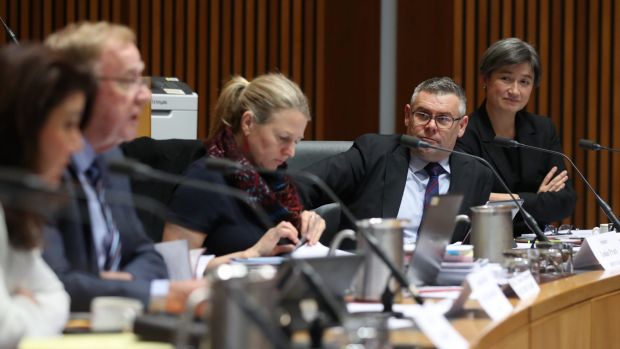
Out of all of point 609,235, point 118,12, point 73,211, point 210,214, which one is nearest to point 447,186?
point 609,235

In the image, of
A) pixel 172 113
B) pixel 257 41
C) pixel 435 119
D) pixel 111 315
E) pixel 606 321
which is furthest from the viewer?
pixel 257 41

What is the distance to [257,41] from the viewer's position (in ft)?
→ 23.3

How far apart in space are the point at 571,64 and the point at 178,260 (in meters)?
4.66

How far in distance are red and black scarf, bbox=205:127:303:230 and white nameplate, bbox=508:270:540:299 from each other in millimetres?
902

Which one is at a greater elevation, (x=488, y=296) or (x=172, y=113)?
(x=172, y=113)

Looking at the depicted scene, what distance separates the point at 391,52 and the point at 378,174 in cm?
297

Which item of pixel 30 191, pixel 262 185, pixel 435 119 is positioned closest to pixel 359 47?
pixel 435 119

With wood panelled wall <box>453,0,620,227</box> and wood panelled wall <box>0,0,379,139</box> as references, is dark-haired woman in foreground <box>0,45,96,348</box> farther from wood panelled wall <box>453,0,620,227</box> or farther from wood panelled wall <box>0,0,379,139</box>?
wood panelled wall <box>453,0,620,227</box>

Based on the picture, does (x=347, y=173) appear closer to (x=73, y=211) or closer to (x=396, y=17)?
(x=73, y=211)

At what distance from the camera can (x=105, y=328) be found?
202cm

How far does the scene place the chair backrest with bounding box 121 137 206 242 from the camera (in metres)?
3.72

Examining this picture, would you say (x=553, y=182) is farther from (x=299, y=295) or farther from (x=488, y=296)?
(x=299, y=295)

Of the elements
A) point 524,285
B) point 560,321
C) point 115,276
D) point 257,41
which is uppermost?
point 257,41

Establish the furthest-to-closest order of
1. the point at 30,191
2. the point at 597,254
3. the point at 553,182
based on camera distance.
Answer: the point at 553,182
the point at 597,254
the point at 30,191
